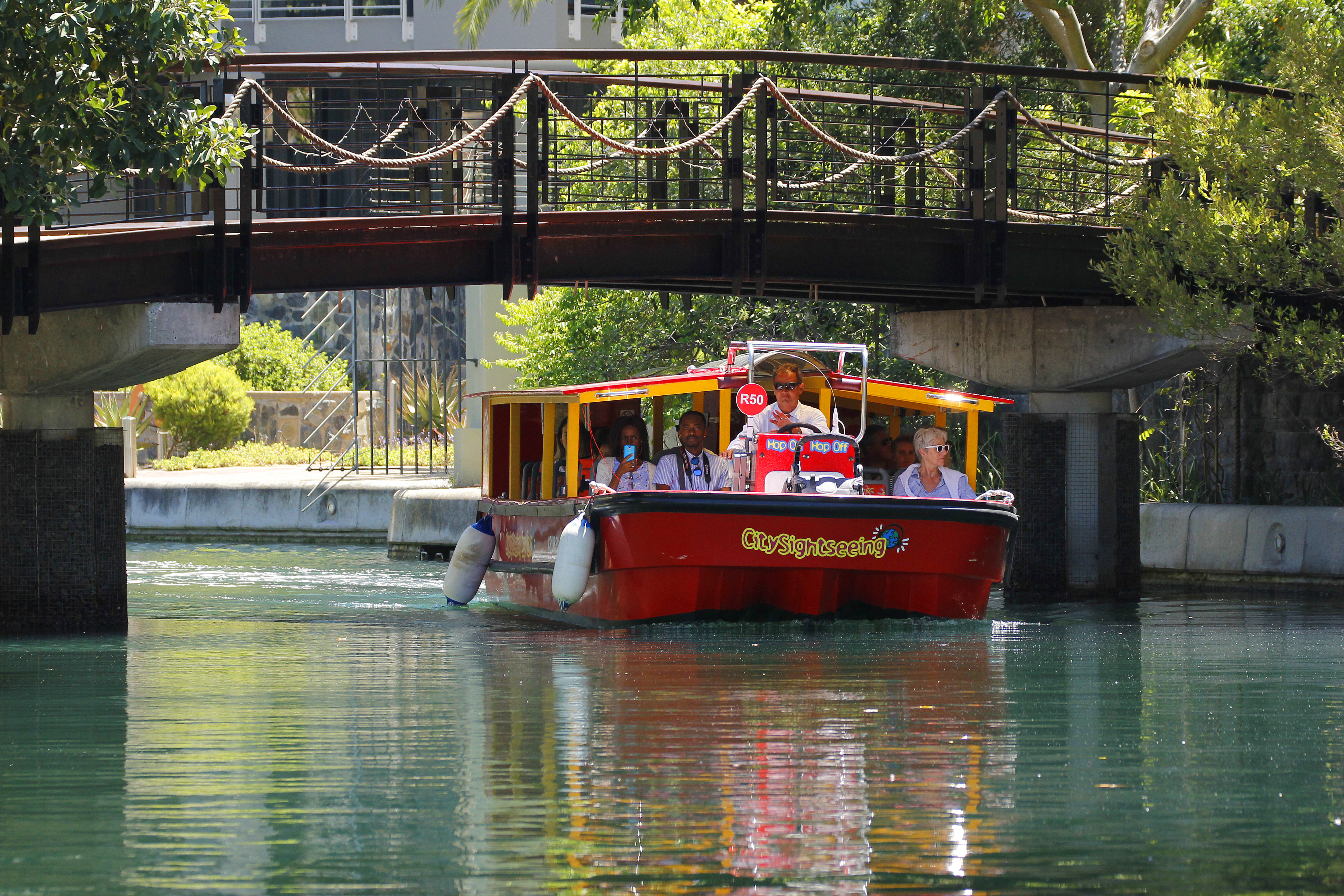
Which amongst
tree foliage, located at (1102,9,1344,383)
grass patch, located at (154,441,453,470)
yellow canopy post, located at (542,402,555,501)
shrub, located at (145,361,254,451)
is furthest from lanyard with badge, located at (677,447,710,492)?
shrub, located at (145,361,254,451)

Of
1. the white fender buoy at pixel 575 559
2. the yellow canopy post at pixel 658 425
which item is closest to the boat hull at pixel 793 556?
the white fender buoy at pixel 575 559

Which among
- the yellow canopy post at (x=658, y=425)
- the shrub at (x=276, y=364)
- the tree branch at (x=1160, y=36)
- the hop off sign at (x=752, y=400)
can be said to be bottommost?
the yellow canopy post at (x=658, y=425)

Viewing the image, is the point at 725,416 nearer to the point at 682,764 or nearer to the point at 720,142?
the point at 682,764

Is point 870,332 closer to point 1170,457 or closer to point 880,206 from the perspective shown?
point 1170,457

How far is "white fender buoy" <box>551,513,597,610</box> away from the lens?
57.5 feet

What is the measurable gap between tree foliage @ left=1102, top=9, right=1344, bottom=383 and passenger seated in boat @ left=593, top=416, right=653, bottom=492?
210 inches

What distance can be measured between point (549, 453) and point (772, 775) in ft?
33.9

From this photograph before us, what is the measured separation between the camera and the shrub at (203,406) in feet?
133

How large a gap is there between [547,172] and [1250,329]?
7.38m

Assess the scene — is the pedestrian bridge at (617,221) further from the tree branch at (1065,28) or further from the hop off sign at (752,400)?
the tree branch at (1065,28)

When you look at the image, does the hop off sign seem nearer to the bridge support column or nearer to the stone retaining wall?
the bridge support column

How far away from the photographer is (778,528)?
16.4 meters

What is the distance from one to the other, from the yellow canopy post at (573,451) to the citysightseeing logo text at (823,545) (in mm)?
2402

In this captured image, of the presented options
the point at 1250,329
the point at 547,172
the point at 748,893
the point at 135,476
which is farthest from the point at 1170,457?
the point at 748,893
